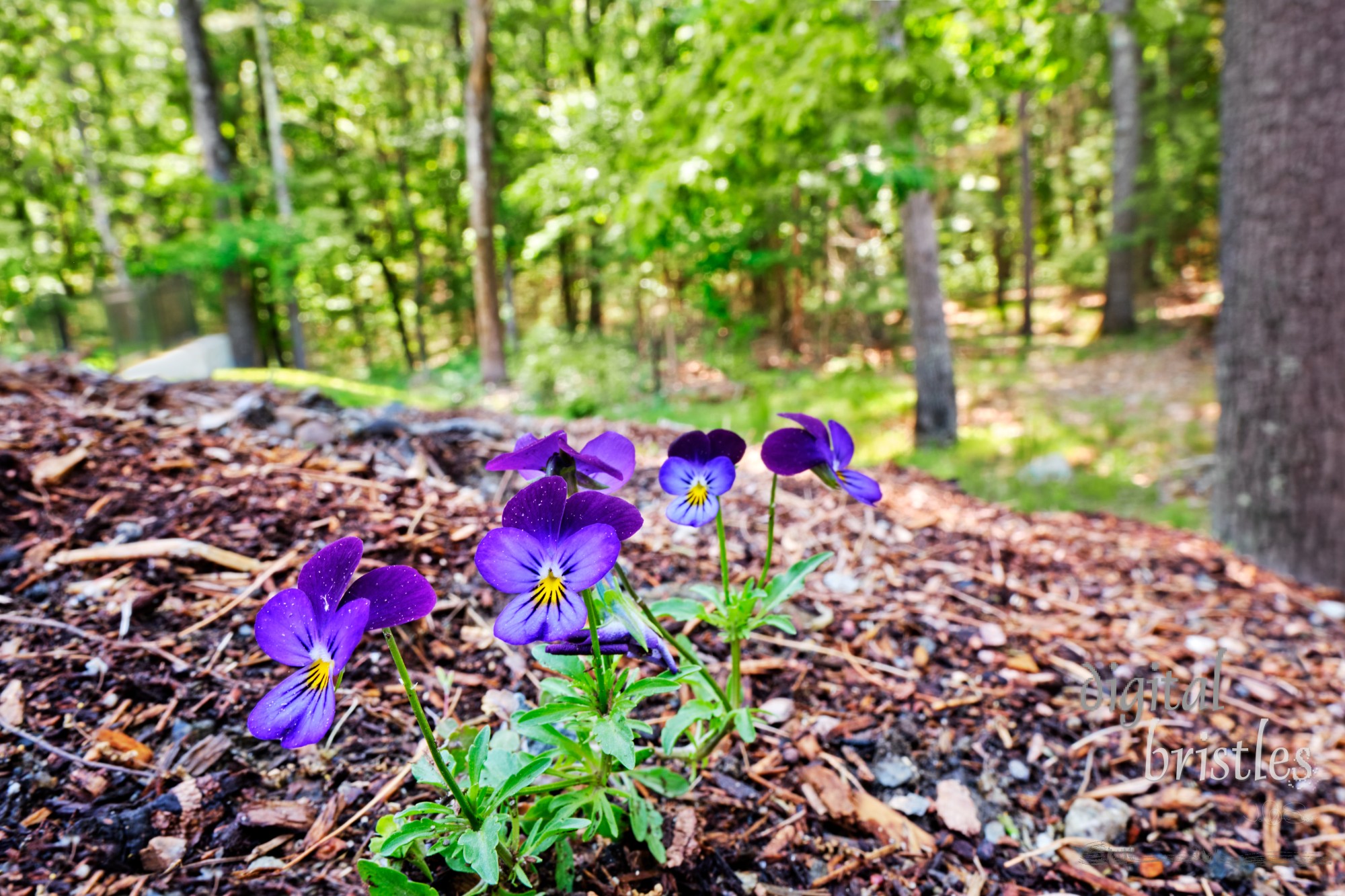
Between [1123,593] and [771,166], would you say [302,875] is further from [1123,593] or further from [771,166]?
[771,166]

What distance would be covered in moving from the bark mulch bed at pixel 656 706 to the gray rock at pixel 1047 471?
2.96 m

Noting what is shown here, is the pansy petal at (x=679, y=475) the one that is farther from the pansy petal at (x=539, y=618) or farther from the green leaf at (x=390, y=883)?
the green leaf at (x=390, y=883)

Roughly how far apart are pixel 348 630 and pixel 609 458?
1.45 feet

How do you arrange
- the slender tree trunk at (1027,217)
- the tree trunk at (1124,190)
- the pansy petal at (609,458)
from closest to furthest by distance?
the pansy petal at (609,458) → the tree trunk at (1124,190) → the slender tree trunk at (1027,217)

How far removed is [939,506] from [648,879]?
245 cm

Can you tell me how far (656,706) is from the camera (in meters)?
1.62

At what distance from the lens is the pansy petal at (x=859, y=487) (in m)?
1.16

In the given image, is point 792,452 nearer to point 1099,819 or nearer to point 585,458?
point 585,458

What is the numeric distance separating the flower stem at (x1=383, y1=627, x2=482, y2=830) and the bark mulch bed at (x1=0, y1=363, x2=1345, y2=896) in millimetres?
304

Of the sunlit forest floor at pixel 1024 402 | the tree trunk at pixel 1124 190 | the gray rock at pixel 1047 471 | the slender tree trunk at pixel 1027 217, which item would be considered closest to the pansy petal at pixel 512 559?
the sunlit forest floor at pixel 1024 402

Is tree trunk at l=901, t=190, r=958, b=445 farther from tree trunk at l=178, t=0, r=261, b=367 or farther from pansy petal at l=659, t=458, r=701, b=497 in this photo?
tree trunk at l=178, t=0, r=261, b=367

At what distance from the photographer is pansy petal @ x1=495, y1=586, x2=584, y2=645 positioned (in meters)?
0.85

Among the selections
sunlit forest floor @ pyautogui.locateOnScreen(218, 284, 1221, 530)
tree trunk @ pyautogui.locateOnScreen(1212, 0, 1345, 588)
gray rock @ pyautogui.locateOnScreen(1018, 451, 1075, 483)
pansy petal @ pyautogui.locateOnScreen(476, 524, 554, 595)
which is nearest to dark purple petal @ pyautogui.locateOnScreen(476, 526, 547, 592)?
pansy petal @ pyautogui.locateOnScreen(476, 524, 554, 595)

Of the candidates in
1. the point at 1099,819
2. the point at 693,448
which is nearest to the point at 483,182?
the point at 693,448
